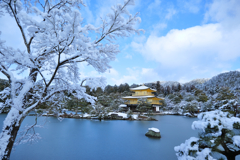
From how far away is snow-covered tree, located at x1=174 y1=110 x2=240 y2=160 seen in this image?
2.11m

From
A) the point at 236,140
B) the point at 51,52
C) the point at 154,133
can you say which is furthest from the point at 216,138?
the point at 154,133

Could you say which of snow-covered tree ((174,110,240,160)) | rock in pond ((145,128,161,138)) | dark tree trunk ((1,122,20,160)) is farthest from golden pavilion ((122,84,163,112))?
dark tree trunk ((1,122,20,160))

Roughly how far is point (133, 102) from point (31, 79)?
1992 cm

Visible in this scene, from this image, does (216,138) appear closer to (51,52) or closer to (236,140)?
(236,140)

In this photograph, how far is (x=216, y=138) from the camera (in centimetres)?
215

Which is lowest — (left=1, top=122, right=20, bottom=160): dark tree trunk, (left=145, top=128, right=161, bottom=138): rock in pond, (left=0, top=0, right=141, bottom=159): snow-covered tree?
(left=145, top=128, right=161, bottom=138): rock in pond

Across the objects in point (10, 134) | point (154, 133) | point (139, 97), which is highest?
point (139, 97)

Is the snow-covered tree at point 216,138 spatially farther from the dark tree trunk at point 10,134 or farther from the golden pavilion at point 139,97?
the golden pavilion at point 139,97

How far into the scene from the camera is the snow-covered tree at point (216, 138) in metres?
2.11

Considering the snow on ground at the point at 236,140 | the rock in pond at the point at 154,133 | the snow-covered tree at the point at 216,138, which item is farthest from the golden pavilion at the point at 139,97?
the snow on ground at the point at 236,140

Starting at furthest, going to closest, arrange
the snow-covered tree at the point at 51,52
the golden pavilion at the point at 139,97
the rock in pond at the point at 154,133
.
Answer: the golden pavilion at the point at 139,97
the rock in pond at the point at 154,133
the snow-covered tree at the point at 51,52

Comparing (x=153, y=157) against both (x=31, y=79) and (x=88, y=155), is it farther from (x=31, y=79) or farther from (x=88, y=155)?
(x=31, y=79)

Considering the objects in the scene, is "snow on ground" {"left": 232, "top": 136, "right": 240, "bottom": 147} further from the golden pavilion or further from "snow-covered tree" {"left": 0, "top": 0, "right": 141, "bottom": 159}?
the golden pavilion

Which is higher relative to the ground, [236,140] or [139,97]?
[139,97]
